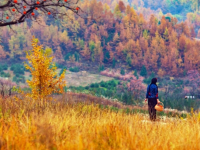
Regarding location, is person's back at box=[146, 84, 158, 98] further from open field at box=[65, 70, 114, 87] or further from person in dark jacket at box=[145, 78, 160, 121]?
open field at box=[65, 70, 114, 87]

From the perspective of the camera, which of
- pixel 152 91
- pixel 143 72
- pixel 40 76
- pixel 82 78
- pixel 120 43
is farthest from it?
pixel 120 43

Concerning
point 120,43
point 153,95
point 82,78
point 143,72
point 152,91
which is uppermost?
point 120,43

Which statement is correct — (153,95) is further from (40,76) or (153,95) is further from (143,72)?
(143,72)

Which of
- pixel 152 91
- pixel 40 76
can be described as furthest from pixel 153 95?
pixel 40 76

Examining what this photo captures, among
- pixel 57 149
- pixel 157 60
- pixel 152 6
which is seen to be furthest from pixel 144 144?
pixel 152 6

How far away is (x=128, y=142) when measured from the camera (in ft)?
11.9

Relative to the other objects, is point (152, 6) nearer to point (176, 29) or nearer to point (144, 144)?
point (176, 29)

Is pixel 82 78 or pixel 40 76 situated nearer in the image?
pixel 40 76

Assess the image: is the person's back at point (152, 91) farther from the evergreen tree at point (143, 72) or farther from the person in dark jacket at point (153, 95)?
the evergreen tree at point (143, 72)

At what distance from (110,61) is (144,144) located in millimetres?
60266

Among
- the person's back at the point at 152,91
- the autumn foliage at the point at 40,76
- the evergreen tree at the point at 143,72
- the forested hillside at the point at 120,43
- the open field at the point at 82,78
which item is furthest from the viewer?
the forested hillside at the point at 120,43

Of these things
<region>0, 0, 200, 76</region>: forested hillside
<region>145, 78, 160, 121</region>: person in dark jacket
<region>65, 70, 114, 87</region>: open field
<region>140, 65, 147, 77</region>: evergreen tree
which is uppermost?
<region>0, 0, 200, 76</region>: forested hillside

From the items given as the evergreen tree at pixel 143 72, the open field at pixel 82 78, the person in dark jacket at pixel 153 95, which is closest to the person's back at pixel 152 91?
the person in dark jacket at pixel 153 95

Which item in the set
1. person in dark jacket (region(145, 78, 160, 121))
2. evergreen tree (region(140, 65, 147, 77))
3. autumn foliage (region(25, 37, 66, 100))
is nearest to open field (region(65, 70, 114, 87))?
evergreen tree (region(140, 65, 147, 77))
